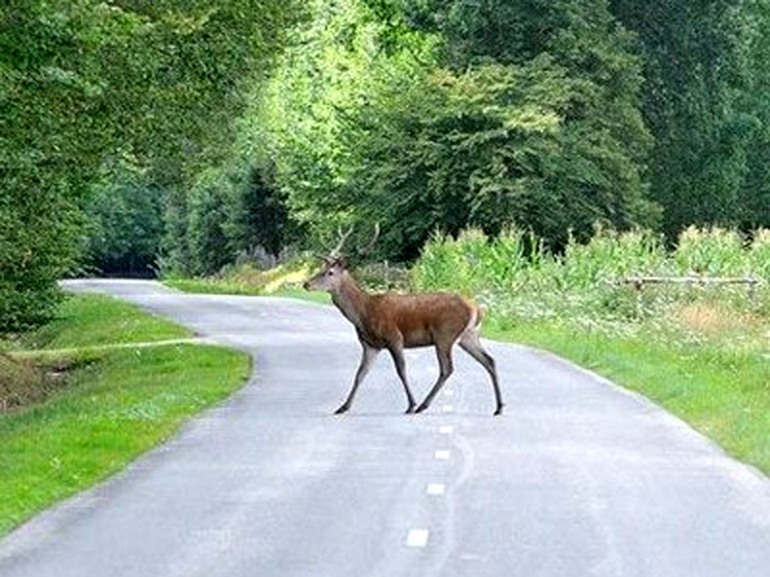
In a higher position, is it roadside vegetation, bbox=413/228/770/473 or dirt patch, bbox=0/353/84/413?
roadside vegetation, bbox=413/228/770/473

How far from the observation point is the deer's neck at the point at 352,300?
2423 cm

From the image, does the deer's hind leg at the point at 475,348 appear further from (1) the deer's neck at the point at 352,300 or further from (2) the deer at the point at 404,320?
(1) the deer's neck at the point at 352,300

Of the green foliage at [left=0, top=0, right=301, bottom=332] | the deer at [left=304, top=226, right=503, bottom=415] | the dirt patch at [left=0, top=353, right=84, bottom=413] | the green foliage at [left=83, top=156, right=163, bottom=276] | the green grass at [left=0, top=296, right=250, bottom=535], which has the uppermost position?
the green foliage at [left=0, top=0, right=301, bottom=332]

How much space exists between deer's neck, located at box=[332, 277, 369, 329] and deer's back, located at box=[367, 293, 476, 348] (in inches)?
5.5

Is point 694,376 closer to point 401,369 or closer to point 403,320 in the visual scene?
point 403,320

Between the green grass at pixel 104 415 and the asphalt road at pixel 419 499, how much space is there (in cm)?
35

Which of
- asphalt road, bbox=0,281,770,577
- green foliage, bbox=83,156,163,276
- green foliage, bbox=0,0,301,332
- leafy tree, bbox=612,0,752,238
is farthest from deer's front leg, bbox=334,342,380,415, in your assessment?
green foliage, bbox=83,156,163,276

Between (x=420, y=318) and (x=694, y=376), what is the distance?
5.88 metres

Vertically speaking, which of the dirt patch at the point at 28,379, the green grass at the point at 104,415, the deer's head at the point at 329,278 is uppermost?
the deer's head at the point at 329,278

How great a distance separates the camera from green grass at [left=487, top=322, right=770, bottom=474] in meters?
21.6

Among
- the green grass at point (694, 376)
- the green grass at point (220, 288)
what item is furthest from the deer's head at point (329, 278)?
the green grass at point (220, 288)

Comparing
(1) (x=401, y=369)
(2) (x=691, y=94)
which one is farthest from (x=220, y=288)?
(1) (x=401, y=369)

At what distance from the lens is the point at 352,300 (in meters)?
24.3

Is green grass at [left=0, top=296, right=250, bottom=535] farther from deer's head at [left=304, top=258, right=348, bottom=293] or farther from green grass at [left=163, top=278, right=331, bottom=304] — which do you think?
green grass at [left=163, top=278, right=331, bottom=304]
